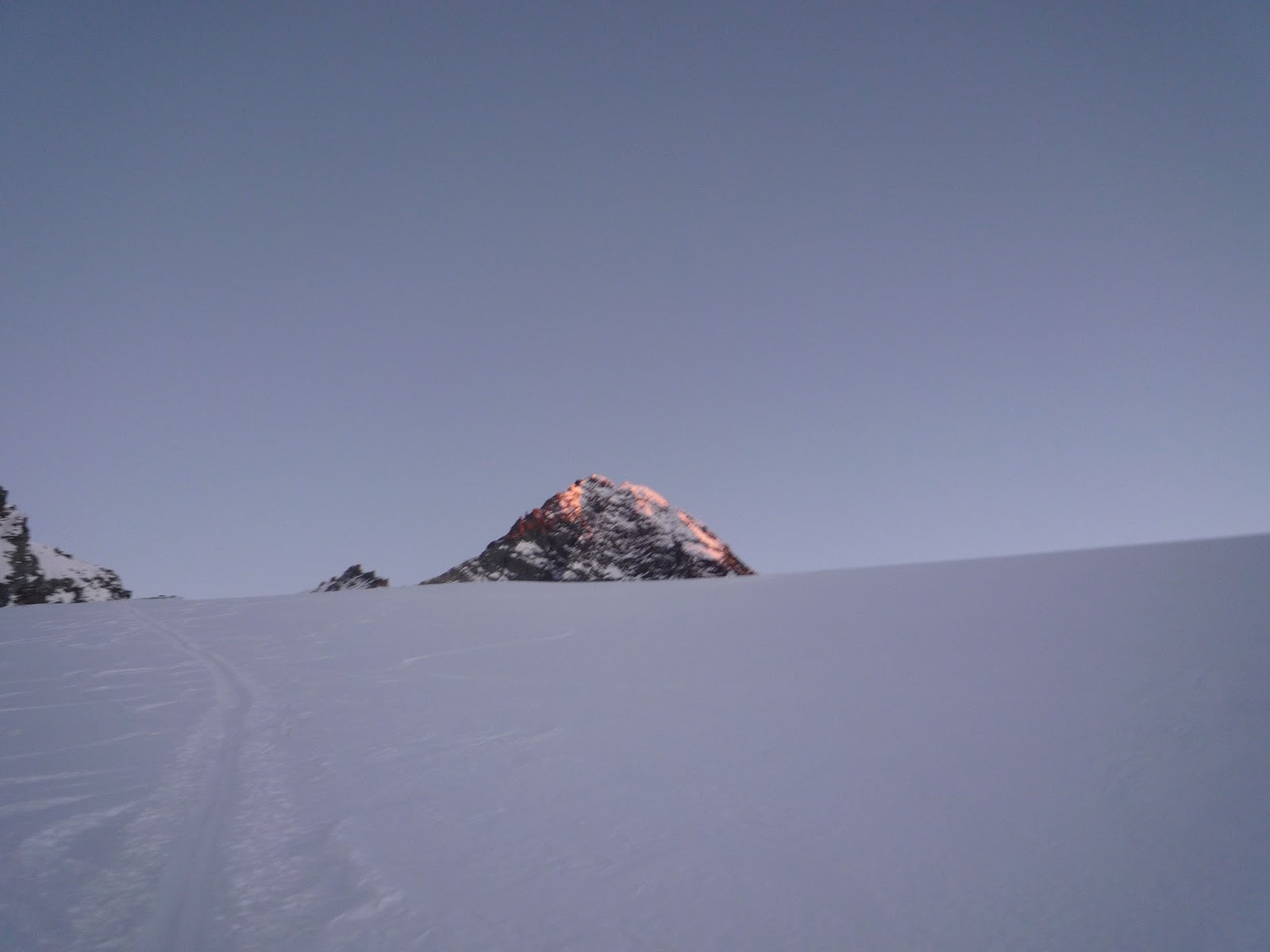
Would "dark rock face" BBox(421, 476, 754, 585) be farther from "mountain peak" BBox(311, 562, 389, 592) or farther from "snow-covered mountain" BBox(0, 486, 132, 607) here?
"snow-covered mountain" BBox(0, 486, 132, 607)

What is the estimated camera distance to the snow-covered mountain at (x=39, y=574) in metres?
12.1

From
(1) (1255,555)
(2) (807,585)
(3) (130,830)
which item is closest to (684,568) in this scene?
(2) (807,585)

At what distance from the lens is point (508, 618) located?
498 centimetres

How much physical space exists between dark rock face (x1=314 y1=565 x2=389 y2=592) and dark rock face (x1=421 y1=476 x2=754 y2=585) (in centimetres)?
116

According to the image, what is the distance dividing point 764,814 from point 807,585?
12.6 feet

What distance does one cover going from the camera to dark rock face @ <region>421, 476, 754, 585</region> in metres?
11.8

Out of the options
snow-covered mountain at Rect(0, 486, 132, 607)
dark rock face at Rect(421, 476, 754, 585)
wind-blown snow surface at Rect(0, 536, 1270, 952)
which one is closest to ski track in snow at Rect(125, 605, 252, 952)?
wind-blown snow surface at Rect(0, 536, 1270, 952)

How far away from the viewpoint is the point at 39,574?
12.8 m

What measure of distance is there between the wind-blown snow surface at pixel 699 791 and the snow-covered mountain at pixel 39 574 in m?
11.7

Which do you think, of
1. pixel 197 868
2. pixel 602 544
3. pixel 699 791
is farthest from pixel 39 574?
pixel 699 791

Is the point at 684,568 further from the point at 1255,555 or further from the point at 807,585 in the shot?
the point at 1255,555

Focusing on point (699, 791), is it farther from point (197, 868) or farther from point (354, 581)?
point (354, 581)

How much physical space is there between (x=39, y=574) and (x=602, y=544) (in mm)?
10470

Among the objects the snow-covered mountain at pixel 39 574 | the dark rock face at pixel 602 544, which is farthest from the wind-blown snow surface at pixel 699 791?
the snow-covered mountain at pixel 39 574
